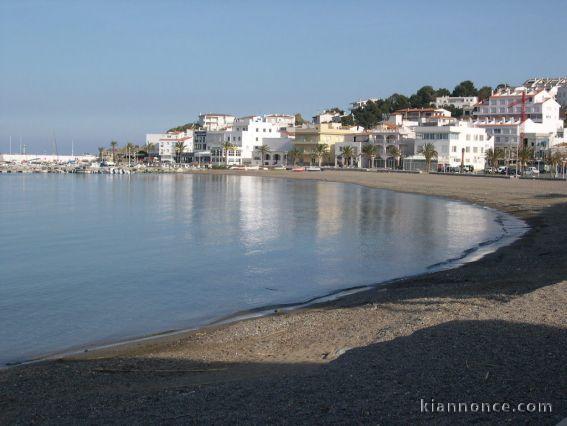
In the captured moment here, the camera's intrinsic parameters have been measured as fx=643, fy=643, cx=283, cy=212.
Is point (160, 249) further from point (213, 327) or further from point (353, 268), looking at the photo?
point (213, 327)

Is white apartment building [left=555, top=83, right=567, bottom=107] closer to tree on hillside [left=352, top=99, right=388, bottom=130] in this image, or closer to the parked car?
tree on hillside [left=352, top=99, right=388, bottom=130]

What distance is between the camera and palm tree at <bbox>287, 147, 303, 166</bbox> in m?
112

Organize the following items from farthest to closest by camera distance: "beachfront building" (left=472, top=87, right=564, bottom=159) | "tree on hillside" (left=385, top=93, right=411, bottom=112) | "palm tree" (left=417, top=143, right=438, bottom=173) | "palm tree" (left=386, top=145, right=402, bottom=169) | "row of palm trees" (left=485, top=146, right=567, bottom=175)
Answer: "tree on hillside" (left=385, top=93, right=411, bottom=112), "palm tree" (left=386, top=145, right=402, bottom=169), "beachfront building" (left=472, top=87, right=564, bottom=159), "palm tree" (left=417, top=143, right=438, bottom=173), "row of palm trees" (left=485, top=146, right=567, bottom=175)

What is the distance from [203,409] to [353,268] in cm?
1413

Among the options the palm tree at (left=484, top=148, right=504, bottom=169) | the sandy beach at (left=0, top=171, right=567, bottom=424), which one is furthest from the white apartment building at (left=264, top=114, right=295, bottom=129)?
the sandy beach at (left=0, top=171, right=567, bottom=424)

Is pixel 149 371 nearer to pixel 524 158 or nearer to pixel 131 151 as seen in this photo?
Answer: pixel 524 158

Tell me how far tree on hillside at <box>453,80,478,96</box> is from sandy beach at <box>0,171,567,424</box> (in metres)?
147

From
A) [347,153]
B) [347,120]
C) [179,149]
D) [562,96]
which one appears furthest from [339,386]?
[562,96]

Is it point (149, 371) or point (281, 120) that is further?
point (281, 120)

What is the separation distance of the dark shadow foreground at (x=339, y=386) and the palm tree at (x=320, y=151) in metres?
97.0

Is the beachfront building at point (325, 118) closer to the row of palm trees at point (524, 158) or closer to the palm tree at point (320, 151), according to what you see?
the palm tree at point (320, 151)

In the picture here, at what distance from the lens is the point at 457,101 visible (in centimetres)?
14212

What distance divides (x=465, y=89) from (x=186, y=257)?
469 feet

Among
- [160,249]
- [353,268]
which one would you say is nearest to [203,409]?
[353,268]
